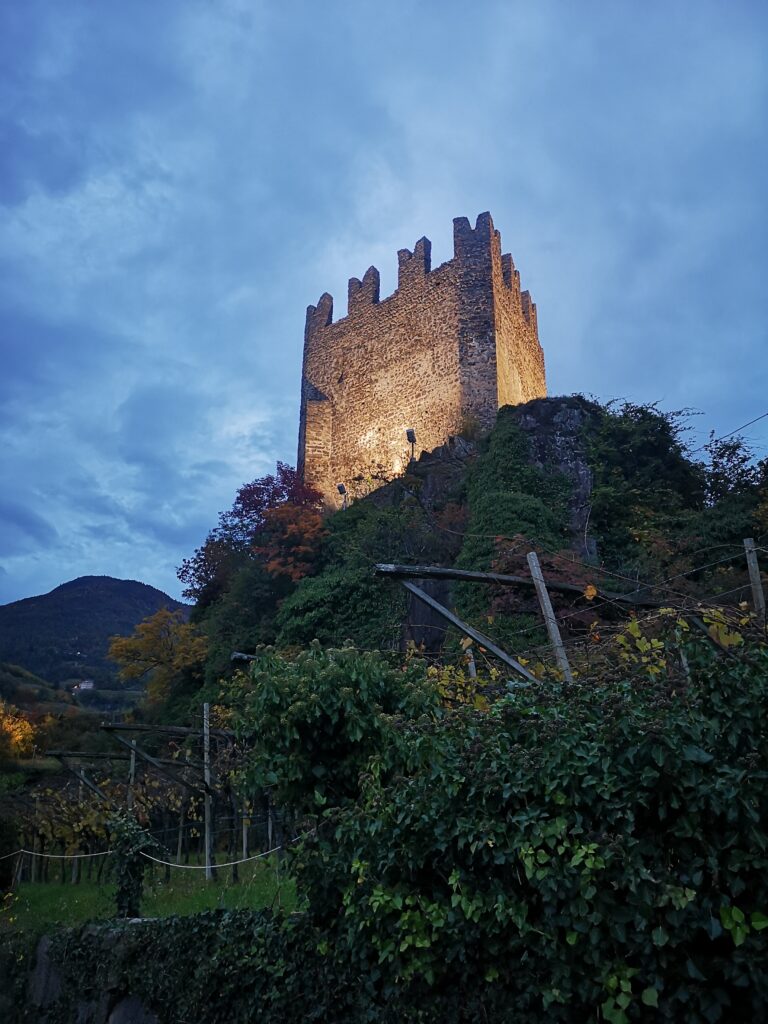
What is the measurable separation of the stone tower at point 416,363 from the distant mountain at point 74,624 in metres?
23.9

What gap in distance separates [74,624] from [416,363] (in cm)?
4384

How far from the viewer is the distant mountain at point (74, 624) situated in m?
51.4

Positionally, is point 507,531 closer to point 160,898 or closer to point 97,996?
point 160,898

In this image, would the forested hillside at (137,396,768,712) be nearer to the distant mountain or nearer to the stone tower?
the stone tower

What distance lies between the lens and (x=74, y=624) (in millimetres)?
59500

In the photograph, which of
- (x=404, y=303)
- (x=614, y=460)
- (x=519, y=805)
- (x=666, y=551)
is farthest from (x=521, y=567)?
(x=404, y=303)

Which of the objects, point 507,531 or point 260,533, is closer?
point 507,531

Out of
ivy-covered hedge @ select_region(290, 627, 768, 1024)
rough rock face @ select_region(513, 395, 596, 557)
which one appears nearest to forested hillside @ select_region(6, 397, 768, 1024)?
ivy-covered hedge @ select_region(290, 627, 768, 1024)

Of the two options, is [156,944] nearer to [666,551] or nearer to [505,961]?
[505,961]

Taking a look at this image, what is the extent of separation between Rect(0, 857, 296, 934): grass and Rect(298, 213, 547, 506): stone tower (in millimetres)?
16431

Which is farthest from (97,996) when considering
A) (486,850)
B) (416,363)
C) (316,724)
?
(416,363)

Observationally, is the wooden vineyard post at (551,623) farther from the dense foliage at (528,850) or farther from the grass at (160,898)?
the grass at (160,898)

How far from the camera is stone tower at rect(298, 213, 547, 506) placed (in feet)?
83.4

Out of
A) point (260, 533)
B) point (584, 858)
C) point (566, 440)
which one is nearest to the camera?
point (584, 858)
